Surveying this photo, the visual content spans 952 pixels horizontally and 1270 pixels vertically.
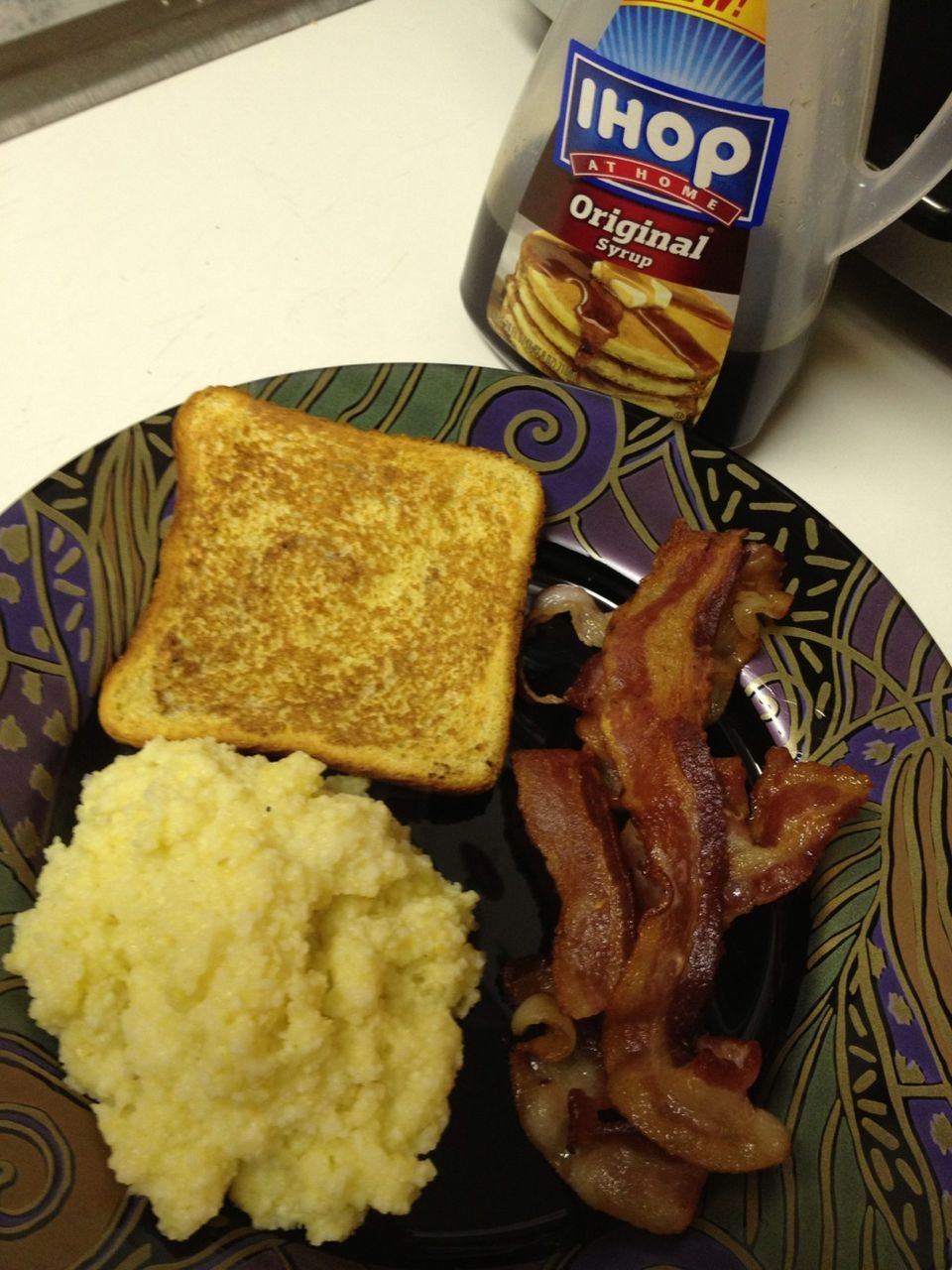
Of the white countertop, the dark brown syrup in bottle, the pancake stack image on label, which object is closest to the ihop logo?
the pancake stack image on label

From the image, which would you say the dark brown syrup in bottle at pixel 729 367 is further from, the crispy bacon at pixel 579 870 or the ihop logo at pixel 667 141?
the crispy bacon at pixel 579 870

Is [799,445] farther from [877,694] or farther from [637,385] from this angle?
[877,694]

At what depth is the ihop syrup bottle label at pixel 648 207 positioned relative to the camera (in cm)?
113

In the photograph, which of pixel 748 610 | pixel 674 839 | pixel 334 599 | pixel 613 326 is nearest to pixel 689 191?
pixel 613 326

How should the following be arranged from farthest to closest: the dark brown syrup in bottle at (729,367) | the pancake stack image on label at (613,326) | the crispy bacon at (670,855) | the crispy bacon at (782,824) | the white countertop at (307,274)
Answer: the white countertop at (307,274)
the dark brown syrup in bottle at (729,367)
the pancake stack image on label at (613,326)
the crispy bacon at (782,824)
the crispy bacon at (670,855)

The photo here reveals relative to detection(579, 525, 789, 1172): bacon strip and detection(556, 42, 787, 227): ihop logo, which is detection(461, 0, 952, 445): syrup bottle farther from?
detection(579, 525, 789, 1172): bacon strip

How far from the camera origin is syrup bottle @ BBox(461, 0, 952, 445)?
1.13 meters

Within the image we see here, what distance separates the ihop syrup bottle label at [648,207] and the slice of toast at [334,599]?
0.23 m

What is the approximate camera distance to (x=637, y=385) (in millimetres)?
1481

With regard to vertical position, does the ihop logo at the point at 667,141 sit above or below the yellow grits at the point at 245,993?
above

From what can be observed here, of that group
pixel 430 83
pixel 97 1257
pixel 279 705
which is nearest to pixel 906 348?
pixel 430 83

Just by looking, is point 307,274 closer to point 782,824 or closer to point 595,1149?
point 782,824

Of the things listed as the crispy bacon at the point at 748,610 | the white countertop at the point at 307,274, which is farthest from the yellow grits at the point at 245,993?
the white countertop at the point at 307,274

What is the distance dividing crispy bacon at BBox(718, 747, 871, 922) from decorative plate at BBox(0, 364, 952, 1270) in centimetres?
7
